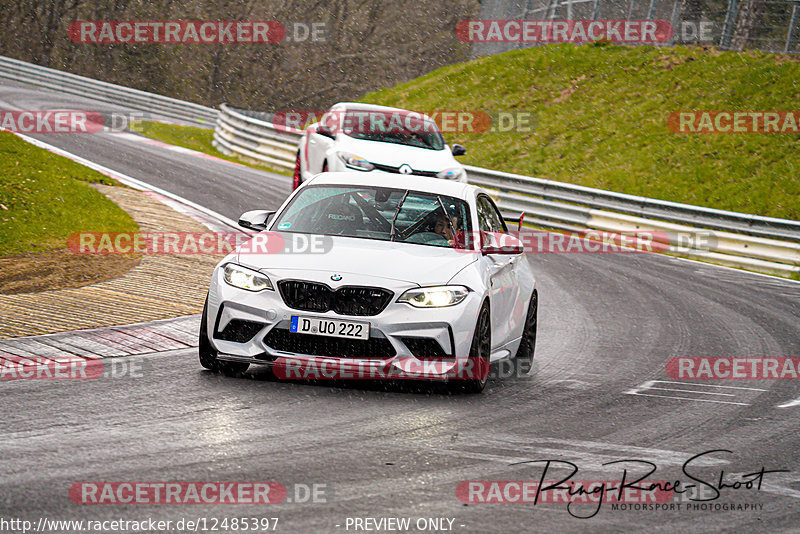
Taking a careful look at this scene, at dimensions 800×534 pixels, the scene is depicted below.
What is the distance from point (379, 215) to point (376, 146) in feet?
25.9

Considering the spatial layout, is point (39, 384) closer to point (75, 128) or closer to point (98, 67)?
point (75, 128)

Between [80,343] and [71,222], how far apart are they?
565cm

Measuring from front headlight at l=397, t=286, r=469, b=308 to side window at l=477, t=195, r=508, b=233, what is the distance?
4.74 feet

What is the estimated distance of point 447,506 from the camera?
5191 millimetres

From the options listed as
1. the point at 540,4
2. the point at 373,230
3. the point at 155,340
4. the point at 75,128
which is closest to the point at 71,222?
the point at 155,340

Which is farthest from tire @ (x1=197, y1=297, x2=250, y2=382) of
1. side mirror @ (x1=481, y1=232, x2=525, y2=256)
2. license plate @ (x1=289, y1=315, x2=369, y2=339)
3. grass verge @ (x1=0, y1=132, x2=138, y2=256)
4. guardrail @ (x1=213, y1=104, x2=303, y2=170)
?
guardrail @ (x1=213, y1=104, x2=303, y2=170)

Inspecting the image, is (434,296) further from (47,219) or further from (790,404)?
(47,219)

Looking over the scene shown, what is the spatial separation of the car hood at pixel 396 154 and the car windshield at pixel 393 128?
0.29 metres

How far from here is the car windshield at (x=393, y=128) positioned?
55.8ft

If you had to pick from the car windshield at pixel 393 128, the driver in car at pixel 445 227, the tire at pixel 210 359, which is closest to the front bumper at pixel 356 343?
the tire at pixel 210 359

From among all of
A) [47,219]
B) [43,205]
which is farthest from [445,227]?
[43,205]

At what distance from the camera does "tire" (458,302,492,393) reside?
25.6 ft

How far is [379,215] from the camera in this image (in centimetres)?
878

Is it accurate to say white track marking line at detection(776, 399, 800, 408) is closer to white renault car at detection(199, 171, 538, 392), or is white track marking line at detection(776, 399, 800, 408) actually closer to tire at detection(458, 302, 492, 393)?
white renault car at detection(199, 171, 538, 392)
